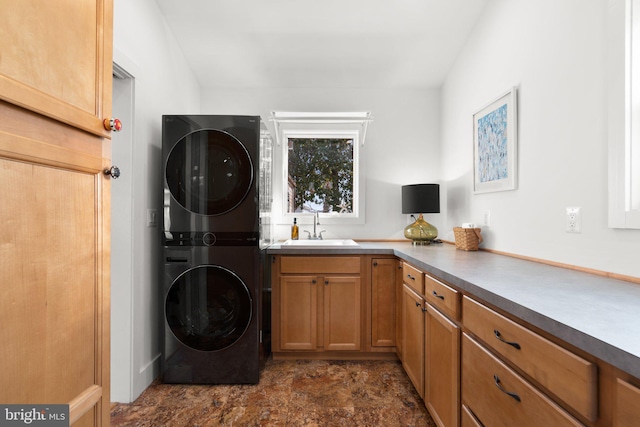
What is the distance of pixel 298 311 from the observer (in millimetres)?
2439

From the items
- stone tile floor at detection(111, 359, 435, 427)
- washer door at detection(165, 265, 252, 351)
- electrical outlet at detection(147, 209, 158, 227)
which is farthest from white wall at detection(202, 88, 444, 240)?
stone tile floor at detection(111, 359, 435, 427)

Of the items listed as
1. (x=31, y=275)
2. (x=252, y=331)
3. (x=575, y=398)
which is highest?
(x=31, y=275)

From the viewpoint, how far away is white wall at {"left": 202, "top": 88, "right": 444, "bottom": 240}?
10.3 ft

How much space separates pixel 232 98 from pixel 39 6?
2407 mm

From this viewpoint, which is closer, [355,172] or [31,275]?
[31,275]

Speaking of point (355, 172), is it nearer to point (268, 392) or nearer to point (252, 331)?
point (252, 331)

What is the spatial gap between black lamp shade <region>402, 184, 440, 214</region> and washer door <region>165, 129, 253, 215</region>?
147 cm

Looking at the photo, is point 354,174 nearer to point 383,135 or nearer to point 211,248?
point 383,135

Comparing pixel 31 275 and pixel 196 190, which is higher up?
pixel 196 190

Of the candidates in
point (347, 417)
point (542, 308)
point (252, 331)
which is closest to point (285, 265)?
point (252, 331)

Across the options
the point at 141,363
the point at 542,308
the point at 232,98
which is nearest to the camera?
the point at 542,308

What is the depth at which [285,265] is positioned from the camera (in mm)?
2438

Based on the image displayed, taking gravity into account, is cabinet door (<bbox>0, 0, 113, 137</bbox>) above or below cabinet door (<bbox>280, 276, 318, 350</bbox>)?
above

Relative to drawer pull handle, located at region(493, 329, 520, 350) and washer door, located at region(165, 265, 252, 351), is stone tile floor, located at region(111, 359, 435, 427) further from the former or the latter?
drawer pull handle, located at region(493, 329, 520, 350)
